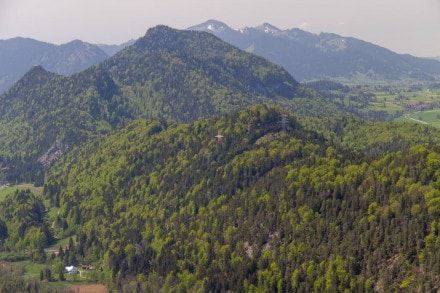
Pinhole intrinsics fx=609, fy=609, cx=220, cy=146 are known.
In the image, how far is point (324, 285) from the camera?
112 m

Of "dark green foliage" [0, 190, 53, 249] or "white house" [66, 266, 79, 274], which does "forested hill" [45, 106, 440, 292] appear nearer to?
"dark green foliage" [0, 190, 53, 249]

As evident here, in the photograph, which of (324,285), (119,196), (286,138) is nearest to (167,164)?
(119,196)

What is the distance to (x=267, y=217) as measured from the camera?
453ft

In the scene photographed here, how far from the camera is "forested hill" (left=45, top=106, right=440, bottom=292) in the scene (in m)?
112

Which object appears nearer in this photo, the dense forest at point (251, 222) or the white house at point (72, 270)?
the dense forest at point (251, 222)

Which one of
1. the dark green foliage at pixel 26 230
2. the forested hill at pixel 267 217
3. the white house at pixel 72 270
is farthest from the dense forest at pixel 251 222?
the white house at pixel 72 270

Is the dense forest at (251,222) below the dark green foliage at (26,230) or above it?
above

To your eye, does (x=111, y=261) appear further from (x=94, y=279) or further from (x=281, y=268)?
(x=281, y=268)

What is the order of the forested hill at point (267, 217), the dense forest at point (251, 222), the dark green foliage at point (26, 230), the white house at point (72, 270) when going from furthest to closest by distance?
the dark green foliage at point (26, 230)
the white house at point (72, 270)
the dense forest at point (251, 222)
the forested hill at point (267, 217)

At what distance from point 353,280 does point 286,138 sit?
68.6m

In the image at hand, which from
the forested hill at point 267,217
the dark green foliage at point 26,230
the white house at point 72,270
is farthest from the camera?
the dark green foliage at point 26,230

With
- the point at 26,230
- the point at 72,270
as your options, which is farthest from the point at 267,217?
the point at 26,230

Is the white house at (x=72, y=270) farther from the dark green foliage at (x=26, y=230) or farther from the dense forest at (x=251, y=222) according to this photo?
the dark green foliage at (x=26, y=230)

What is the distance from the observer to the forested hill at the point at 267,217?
368 ft
